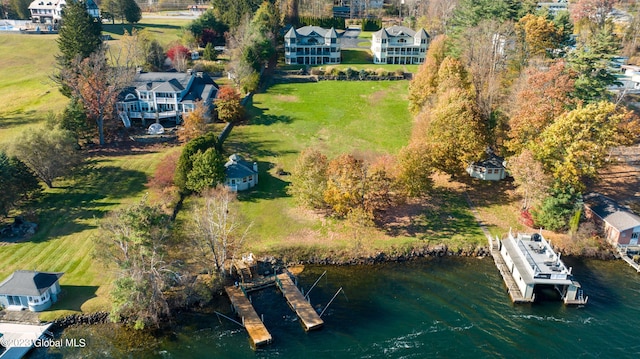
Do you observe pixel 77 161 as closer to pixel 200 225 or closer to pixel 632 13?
pixel 200 225

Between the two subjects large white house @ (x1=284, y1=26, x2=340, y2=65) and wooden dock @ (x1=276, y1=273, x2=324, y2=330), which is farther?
large white house @ (x1=284, y1=26, x2=340, y2=65)

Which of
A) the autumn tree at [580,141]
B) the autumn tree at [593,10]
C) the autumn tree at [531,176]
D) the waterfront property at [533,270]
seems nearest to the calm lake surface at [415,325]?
the waterfront property at [533,270]

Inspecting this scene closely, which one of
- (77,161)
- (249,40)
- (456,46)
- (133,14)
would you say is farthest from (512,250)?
(133,14)

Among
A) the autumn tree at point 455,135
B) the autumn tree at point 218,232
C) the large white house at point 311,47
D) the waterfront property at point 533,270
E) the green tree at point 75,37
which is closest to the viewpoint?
the waterfront property at point 533,270

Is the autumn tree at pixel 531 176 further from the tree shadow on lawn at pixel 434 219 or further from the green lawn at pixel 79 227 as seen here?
the green lawn at pixel 79 227

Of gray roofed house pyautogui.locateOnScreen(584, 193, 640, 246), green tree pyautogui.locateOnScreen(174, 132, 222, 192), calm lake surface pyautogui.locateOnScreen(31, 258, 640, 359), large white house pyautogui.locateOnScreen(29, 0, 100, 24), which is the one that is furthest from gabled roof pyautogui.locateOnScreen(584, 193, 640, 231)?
large white house pyautogui.locateOnScreen(29, 0, 100, 24)

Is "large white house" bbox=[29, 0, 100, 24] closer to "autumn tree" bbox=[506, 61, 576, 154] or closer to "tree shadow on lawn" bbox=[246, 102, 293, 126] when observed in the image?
"tree shadow on lawn" bbox=[246, 102, 293, 126]

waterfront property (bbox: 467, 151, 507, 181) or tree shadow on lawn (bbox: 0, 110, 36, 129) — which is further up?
tree shadow on lawn (bbox: 0, 110, 36, 129)
